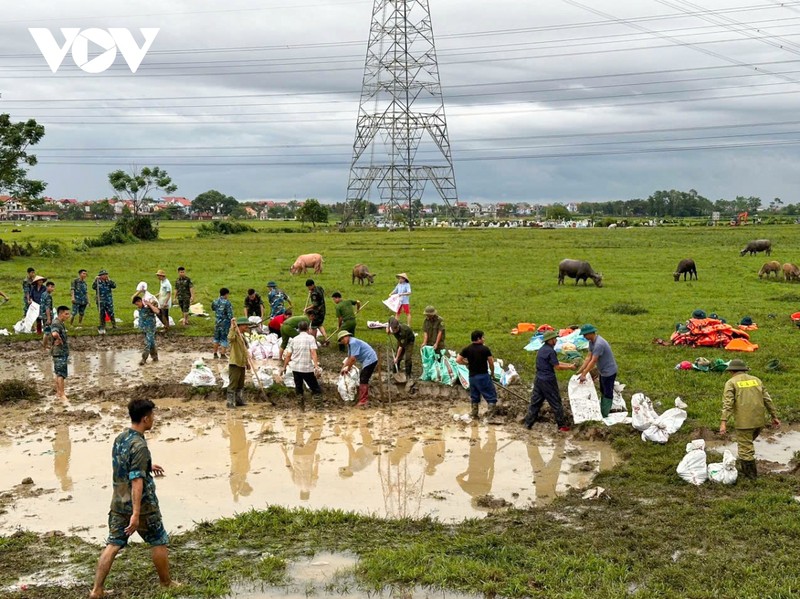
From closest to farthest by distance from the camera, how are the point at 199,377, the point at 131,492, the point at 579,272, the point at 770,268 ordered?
1. the point at 131,492
2. the point at 199,377
3. the point at 579,272
4. the point at 770,268

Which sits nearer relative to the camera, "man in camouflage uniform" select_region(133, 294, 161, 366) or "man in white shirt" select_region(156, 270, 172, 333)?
"man in camouflage uniform" select_region(133, 294, 161, 366)

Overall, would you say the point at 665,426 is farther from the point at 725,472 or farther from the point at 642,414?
the point at 725,472

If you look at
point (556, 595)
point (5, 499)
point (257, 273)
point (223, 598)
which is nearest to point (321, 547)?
point (223, 598)

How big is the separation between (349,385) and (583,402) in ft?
13.8

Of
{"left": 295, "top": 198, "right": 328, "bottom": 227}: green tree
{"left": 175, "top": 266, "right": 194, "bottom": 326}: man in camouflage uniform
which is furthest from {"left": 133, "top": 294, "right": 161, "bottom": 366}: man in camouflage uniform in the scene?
{"left": 295, "top": 198, "right": 328, "bottom": 227}: green tree

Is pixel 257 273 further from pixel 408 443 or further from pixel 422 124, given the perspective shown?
pixel 422 124

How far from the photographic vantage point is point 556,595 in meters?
6.84

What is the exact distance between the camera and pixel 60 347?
541 inches

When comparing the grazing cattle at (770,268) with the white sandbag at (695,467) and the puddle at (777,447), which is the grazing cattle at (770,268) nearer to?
the puddle at (777,447)

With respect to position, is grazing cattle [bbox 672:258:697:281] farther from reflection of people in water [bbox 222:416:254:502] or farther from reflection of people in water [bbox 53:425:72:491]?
reflection of people in water [bbox 53:425:72:491]

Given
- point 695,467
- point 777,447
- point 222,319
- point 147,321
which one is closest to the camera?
point 695,467

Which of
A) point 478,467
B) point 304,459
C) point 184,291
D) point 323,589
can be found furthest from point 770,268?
point 323,589

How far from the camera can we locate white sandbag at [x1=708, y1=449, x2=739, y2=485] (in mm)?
9500

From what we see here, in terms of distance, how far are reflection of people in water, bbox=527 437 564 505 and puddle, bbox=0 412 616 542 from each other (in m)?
0.01
